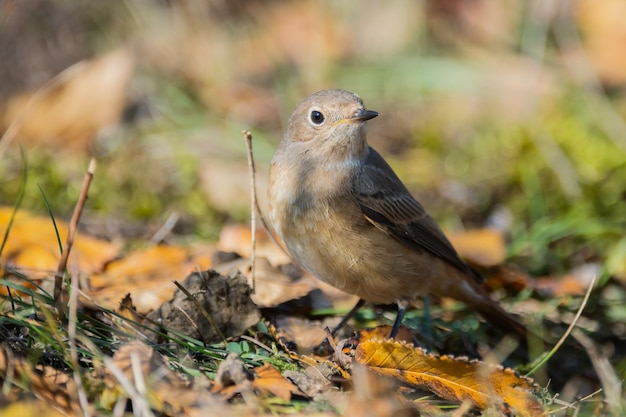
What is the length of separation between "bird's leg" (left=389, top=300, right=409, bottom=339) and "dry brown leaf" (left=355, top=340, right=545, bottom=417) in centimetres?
62

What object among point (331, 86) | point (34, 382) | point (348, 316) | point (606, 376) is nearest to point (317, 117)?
point (348, 316)

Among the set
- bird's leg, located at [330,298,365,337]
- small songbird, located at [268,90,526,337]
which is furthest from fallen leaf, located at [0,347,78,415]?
bird's leg, located at [330,298,365,337]

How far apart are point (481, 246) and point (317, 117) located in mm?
1791

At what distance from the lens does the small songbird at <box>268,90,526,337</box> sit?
431 cm

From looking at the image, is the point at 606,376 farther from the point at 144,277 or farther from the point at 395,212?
the point at 144,277

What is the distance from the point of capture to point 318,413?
303cm

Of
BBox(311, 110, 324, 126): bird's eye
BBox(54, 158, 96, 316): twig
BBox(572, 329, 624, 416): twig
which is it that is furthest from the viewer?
BBox(311, 110, 324, 126): bird's eye

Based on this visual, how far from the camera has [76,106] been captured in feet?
23.5

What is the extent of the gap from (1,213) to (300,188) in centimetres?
202

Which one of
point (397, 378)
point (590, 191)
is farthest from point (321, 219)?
point (590, 191)

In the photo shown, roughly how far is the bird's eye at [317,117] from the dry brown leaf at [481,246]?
1515 millimetres

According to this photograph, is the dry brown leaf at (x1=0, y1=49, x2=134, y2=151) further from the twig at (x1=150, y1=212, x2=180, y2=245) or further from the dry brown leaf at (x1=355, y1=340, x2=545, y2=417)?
the dry brown leaf at (x1=355, y1=340, x2=545, y2=417)

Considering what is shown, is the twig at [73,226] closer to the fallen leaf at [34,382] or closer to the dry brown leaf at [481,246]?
the fallen leaf at [34,382]

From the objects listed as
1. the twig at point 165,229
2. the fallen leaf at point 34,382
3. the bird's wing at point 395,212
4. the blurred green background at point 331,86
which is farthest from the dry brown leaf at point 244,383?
the twig at point 165,229
